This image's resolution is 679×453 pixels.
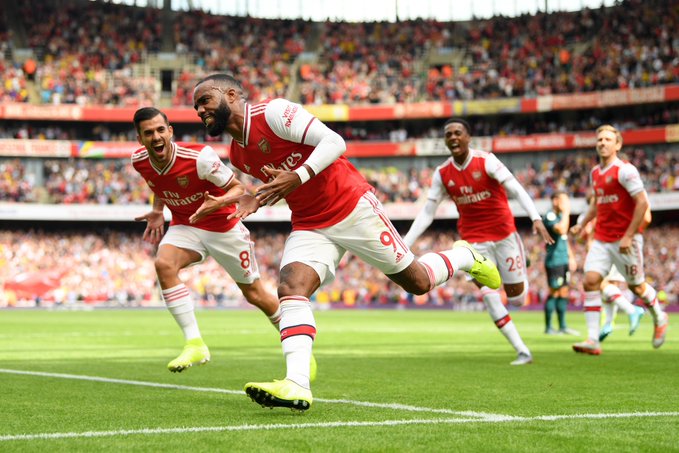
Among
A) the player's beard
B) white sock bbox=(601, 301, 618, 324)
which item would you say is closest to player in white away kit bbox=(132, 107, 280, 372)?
the player's beard

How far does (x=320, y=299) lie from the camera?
45.9 metres

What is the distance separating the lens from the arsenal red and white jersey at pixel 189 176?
8.74 meters

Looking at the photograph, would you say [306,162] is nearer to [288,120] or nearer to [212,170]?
[288,120]

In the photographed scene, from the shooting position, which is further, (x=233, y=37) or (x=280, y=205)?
(x=233, y=37)

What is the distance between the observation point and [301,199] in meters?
6.66

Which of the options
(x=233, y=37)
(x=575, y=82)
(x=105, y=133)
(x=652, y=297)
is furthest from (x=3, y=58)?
(x=652, y=297)

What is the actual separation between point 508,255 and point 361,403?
453 centimetres

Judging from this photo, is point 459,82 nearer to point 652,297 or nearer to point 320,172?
point 652,297

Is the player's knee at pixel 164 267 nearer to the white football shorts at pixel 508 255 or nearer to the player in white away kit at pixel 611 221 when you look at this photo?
the white football shorts at pixel 508 255

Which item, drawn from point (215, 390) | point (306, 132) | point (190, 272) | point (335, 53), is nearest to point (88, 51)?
point (335, 53)

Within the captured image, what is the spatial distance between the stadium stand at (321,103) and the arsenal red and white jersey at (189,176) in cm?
3463

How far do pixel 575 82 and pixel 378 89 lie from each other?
11016 mm

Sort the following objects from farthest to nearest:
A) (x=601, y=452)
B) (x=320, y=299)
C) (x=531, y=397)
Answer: (x=320, y=299), (x=531, y=397), (x=601, y=452)

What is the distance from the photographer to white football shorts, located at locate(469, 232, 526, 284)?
10.7 meters
